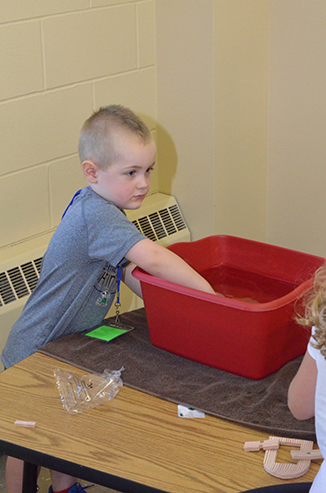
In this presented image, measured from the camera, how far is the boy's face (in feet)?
4.39

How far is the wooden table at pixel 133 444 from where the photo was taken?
2.96 feet

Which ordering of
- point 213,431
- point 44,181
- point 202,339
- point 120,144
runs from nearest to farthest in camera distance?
1. point 213,431
2. point 202,339
3. point 120,144
4. point 44,181

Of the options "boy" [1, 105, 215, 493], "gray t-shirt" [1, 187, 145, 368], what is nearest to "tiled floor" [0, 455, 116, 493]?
"boy" [1, 105, 215, 493]

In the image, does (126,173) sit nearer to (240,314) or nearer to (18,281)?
(240,314)

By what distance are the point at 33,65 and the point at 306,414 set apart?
4.80ft

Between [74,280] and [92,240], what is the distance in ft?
0.40

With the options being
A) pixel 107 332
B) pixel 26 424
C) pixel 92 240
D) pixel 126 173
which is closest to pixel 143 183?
Answer: pixel 126 173

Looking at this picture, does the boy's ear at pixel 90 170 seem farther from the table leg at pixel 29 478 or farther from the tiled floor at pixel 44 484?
the tiled floor at pixel 44 484

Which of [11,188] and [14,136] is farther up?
[14,136]

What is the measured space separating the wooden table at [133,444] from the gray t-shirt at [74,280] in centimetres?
27

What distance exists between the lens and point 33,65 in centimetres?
195

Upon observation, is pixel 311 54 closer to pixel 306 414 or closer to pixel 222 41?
pixel 222 41

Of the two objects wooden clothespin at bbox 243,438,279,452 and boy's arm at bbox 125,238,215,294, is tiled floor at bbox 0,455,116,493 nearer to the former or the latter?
boy's arm at bbox 125,238,215,294

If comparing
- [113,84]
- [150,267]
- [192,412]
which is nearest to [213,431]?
[192,412]
